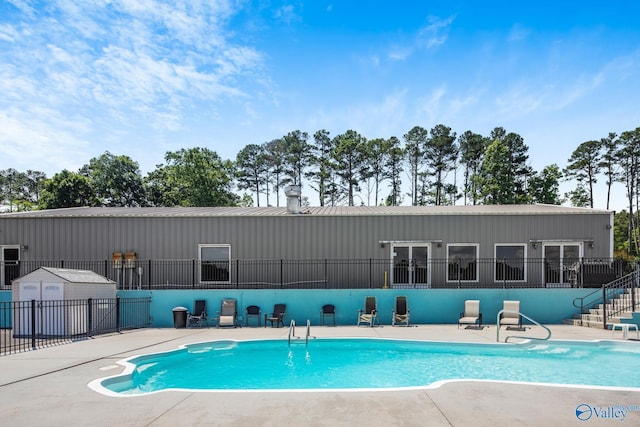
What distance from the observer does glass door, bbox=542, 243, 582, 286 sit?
1570 cm

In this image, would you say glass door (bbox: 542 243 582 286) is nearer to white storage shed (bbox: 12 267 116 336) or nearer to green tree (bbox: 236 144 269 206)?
white storage shed (bbox: 12 267 116 336)

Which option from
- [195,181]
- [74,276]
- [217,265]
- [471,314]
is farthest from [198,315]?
[195,181]

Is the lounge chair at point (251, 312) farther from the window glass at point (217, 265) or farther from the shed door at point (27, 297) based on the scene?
the shed door at point (27, 297)

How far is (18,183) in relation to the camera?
62.0 m

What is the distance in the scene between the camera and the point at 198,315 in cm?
1413

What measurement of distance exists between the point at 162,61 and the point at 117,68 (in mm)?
1339

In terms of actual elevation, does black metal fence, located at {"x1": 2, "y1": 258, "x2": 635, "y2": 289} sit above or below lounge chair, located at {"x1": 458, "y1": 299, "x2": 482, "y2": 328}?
above

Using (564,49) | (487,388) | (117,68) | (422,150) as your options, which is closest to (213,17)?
(117,68)

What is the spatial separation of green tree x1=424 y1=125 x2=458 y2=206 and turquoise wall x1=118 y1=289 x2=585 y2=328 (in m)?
29.0

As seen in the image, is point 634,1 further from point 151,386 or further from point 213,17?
point 151,386

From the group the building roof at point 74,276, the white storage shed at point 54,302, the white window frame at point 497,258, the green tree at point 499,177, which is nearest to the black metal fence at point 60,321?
the white storage shed at point 54,302

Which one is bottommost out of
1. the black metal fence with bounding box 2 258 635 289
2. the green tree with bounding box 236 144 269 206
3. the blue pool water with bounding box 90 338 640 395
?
the blue pool water with bounding box 90 338 640 395

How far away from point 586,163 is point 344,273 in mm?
36400

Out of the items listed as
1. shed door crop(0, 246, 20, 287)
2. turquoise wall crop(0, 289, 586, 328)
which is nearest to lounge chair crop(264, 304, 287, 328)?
turquoise wall crop(0, 289, 586, 328)
